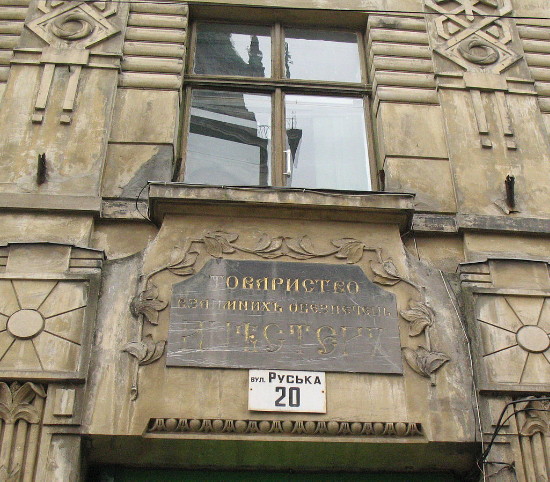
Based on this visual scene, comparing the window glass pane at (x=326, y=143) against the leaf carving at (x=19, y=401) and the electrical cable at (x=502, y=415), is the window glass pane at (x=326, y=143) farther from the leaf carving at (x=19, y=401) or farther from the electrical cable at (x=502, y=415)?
the leaf carving at (x=19, y=401)

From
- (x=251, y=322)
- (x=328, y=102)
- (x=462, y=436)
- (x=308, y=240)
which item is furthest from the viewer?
(x=328, y=102)

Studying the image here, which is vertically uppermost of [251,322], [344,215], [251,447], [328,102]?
[328,102]

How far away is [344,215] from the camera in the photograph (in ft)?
26.7

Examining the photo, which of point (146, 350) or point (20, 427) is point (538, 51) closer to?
point (146, 350)

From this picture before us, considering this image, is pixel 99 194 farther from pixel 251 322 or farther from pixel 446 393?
pixel 446 393

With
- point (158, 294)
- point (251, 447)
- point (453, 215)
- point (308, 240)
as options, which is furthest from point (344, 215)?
point (251, 447)

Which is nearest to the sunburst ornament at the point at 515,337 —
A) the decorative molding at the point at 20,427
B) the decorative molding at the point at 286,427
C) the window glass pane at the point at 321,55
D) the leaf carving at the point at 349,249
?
the decorative molding at the point at 286,427

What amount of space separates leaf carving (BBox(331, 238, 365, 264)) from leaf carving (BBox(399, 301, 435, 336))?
28.4 inches

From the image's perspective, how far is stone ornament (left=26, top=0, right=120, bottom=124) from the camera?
886cm

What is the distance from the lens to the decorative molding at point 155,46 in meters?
9.27

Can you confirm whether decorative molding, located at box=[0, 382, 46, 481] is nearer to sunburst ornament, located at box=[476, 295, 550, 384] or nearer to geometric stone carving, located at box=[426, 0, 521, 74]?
sunburst ornament, located at box=[476, 295, 550, 384]

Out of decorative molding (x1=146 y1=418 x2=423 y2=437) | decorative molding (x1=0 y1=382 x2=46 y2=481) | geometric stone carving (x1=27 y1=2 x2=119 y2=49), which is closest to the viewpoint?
decorative molding (x1=0 y1=382 x2=46 y2=481)

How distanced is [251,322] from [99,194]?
7.18 ft

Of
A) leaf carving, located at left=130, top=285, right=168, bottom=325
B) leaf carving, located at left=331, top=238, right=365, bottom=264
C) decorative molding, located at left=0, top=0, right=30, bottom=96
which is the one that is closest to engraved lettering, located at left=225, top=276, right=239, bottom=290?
leaf carving, located at left=130, top=285, right=168, bottom=325
